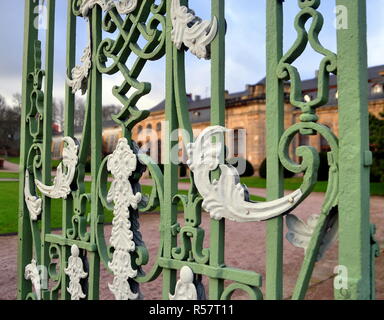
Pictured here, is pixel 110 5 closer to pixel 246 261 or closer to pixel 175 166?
pixel 175 166

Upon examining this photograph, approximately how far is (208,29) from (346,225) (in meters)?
0.82

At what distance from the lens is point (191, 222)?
1.54 meters

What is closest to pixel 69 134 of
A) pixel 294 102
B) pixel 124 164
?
pixel 124 164

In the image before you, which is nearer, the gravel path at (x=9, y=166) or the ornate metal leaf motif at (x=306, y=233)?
the ornate metal leaf motif at (x=306, y=233)

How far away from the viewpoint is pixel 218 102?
1478mm

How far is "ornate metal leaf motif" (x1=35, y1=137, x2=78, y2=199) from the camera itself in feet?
7.00

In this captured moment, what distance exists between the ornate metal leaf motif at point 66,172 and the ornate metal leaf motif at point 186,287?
0.87 m

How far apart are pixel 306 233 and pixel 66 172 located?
1379 millimetres

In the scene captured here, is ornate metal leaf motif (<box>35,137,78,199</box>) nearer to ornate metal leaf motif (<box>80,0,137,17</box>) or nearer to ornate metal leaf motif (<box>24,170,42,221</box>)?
ornate metal leaf motif (<box>24,170,42,221</box>)

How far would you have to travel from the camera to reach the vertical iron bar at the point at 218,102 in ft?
4.84

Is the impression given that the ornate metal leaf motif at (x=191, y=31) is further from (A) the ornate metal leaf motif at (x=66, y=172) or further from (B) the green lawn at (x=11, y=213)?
(B) the green lawn at (x=11, y=213)

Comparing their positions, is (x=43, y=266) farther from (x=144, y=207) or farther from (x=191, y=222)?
(x=191, y=222)

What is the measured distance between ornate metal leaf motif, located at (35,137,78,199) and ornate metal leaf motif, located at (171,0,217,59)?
86 centimetres

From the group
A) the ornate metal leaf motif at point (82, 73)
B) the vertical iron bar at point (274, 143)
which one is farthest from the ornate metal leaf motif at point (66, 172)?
the vertical iron bar at point (274, 143)
